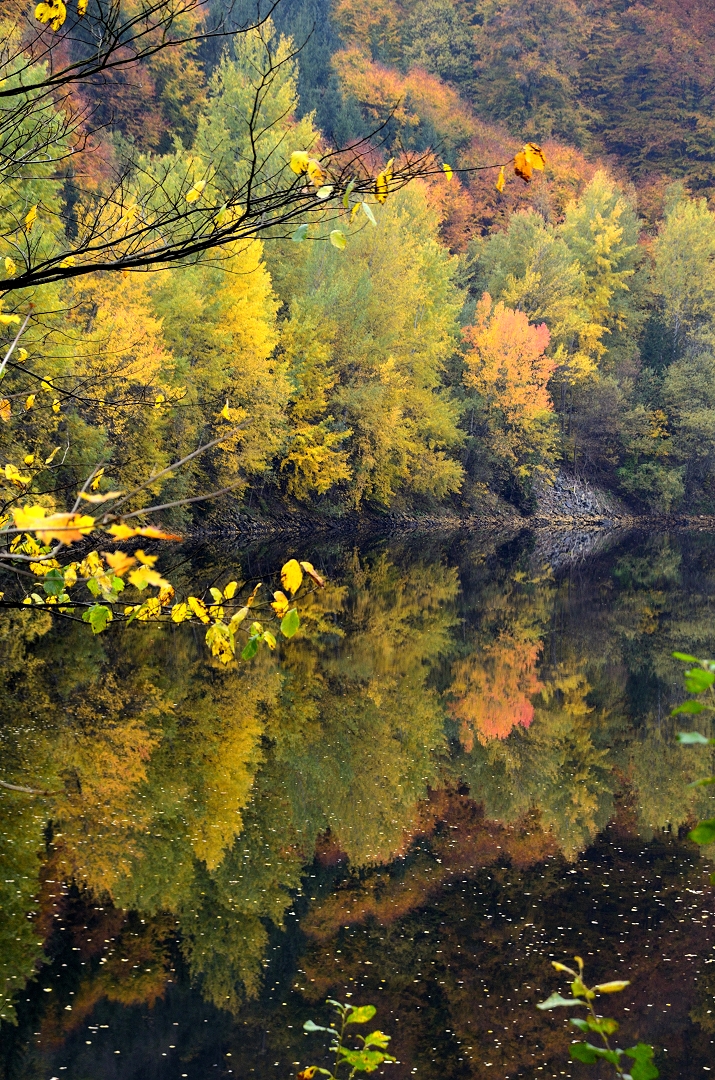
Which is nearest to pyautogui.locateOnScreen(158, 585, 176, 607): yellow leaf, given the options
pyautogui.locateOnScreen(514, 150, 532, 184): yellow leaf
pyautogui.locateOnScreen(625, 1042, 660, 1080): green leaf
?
pyautogui.locateOnScreen(514, 150, 532, 184): yellow leaf

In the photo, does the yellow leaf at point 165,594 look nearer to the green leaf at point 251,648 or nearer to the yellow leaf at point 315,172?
the green leaf at point 251,648

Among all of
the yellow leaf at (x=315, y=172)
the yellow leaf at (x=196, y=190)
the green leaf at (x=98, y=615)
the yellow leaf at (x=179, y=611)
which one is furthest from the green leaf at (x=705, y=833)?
the yellow leaf at (x=196, y=190)

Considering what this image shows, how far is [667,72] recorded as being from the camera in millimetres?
71750

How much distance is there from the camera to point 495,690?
16.3m

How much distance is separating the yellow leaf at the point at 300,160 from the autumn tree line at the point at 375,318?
52.2 ft

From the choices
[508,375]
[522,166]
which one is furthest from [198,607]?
[508,375]

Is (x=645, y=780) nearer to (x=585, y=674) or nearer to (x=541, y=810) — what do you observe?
(x=541, y=810)

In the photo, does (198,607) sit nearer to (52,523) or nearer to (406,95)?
(52,523)

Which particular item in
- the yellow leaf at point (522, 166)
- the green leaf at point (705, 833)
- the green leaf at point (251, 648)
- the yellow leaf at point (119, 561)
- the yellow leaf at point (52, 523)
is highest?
the yellow leaf at point (522, 166)

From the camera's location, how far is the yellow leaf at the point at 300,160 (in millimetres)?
3564

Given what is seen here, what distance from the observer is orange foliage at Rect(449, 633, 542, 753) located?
1435 cm

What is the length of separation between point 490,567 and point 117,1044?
84.3 ft

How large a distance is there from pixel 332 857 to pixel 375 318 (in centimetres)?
3054

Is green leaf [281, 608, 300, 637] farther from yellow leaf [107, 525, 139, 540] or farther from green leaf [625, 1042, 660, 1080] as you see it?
green leaf [625, 1042, 660, 1080]
